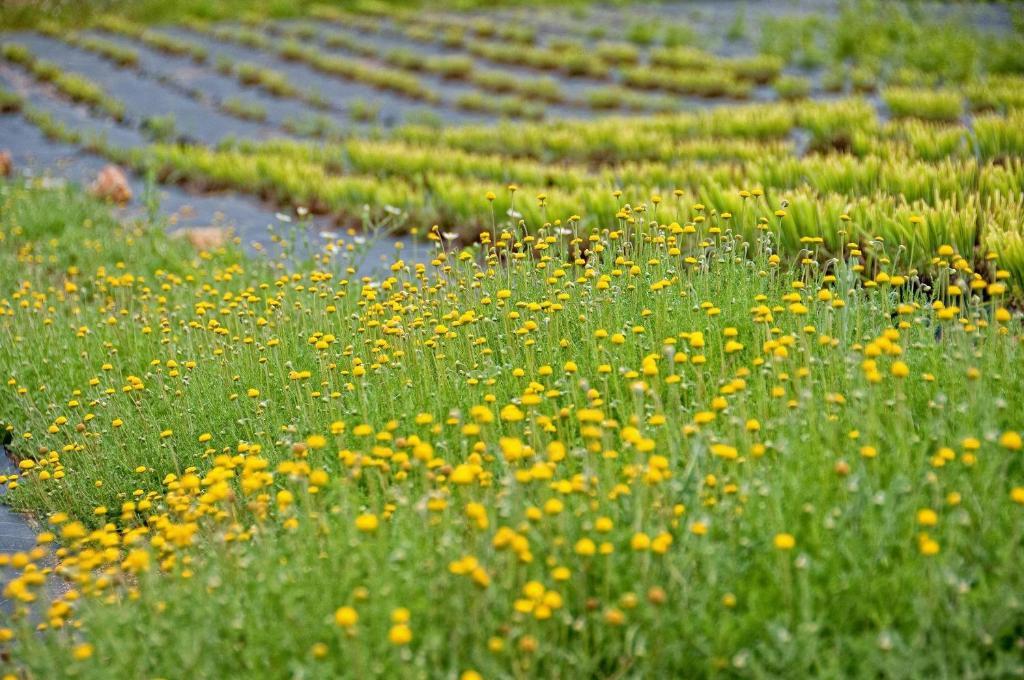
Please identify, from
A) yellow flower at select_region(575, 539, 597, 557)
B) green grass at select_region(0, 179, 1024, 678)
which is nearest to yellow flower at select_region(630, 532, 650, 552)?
green grass at select_region(0, 179, 1024, 678)

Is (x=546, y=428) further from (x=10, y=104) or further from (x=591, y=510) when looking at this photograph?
(x=10, y=104)

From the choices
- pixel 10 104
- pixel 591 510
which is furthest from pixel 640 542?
pixel 10 104

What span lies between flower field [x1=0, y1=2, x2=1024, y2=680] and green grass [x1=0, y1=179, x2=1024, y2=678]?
0.06ft

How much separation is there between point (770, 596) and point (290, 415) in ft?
7.92

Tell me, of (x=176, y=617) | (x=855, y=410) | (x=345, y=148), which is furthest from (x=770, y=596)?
(x=345, y=148)

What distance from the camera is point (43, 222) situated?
27.2ft

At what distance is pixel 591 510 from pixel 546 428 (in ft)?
1.64

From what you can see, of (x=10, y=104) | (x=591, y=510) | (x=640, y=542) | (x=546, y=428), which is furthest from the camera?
(x=10, y=104)

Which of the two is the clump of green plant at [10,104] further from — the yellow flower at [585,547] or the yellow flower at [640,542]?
the yellow flower at [640,542]

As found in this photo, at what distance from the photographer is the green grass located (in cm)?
263

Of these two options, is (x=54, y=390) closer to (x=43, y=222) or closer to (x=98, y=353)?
(x=98, y=353)

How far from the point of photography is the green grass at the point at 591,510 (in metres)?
2.63

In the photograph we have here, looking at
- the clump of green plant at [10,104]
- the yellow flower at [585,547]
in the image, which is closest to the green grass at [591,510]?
the yellow flower at [585,547]

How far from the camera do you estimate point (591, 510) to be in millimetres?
2918
